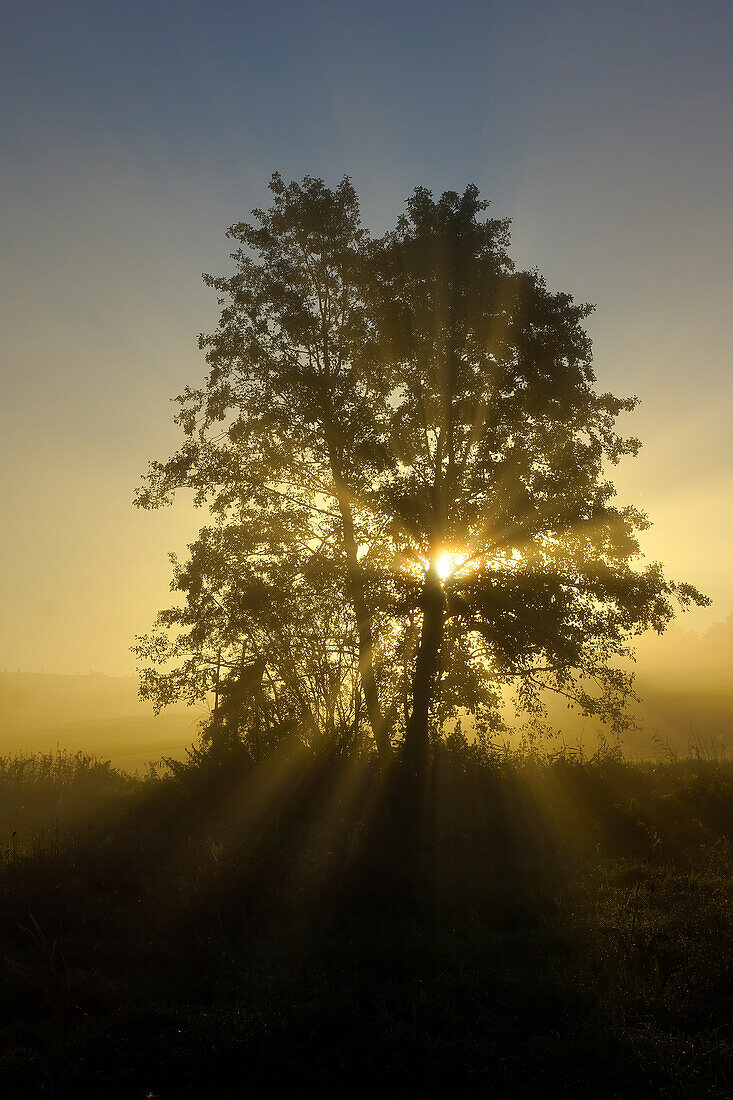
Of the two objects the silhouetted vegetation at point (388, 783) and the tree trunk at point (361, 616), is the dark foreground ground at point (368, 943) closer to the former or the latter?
the silhouetted vegetation at point (388, 783)

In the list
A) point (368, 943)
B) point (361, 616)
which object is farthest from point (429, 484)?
point (368, 943)

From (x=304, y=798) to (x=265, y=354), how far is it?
12089 millimetres

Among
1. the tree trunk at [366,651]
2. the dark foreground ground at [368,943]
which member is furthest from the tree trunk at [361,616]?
the dark foreground ground at [368,943]

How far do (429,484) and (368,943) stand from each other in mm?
11061

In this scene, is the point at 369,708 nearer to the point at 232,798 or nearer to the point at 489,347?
the point at 232,798

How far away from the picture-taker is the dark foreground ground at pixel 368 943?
5.86 m

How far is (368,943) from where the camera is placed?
8.67 m

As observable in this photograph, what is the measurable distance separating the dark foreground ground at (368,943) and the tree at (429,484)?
311cm

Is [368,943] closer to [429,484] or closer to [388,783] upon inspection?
[388,783]

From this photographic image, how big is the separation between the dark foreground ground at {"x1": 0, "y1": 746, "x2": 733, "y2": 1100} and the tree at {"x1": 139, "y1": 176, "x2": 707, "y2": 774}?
122 inches

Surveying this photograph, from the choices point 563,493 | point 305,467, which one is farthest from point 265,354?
point 563,493

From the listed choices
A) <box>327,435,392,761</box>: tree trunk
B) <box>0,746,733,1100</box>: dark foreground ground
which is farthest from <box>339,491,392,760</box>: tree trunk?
<box>0,746,733,1100</box>: dark foreground ground

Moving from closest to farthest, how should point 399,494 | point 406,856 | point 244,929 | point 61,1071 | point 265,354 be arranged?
point 61,1071, point 244,929, point 406,856, point 399,494, point 265,354

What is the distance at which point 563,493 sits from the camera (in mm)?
16984
